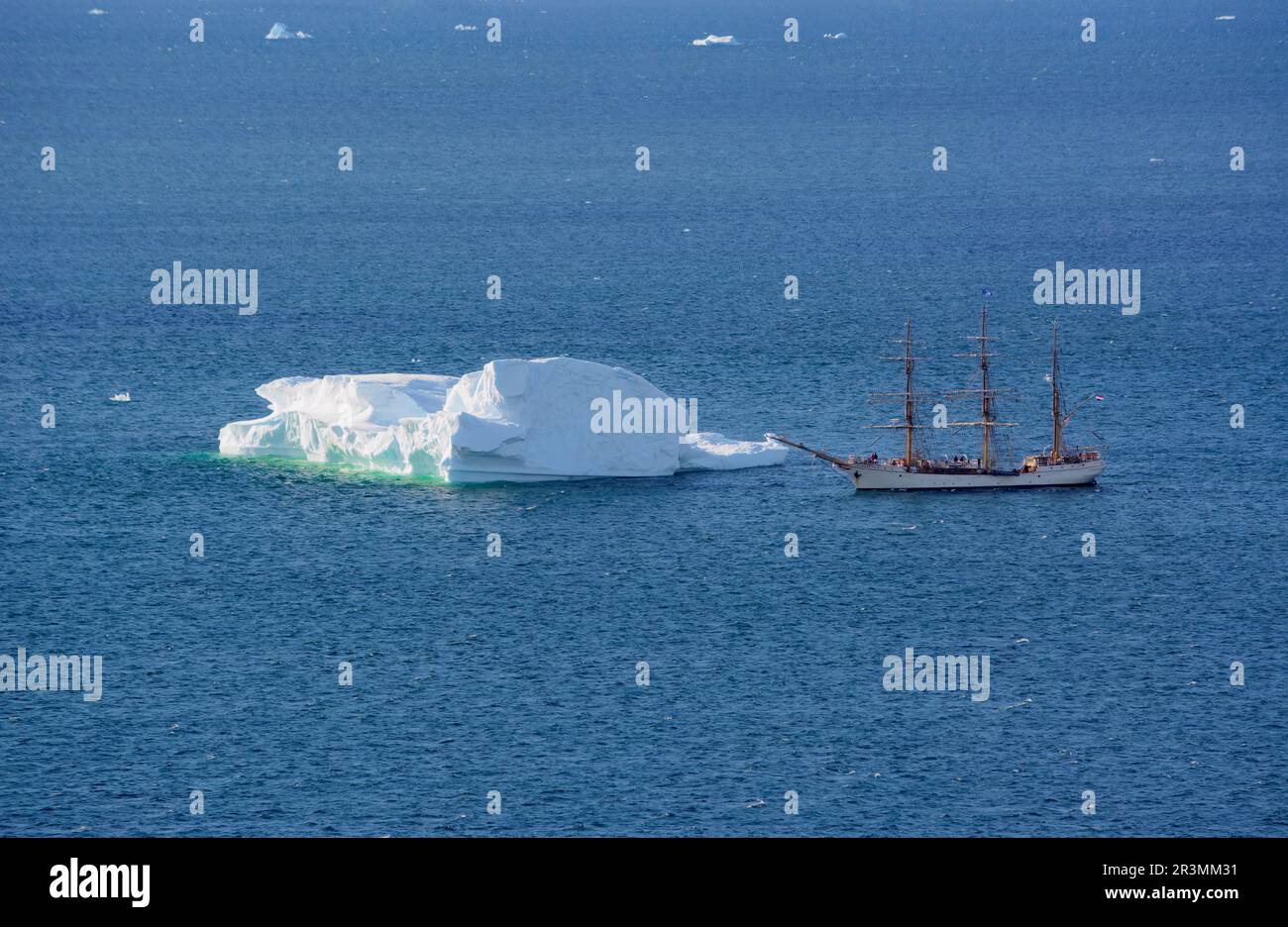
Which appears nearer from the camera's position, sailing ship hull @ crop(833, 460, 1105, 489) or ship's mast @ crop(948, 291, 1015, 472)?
sailing ship hull @ crop(833, 460, 1105, 489)

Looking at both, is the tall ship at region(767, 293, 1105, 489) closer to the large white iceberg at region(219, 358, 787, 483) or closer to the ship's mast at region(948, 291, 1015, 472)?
the ship's mast at region(948, 291, 1015, 472)

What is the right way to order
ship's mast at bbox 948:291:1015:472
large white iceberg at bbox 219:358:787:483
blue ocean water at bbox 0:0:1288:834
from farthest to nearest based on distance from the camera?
ship's mast at bbox 948:291:1015:472 < large white iceberg at bbox 219:358:787:483 < blue ocean water at bbox 0:0:1288:834

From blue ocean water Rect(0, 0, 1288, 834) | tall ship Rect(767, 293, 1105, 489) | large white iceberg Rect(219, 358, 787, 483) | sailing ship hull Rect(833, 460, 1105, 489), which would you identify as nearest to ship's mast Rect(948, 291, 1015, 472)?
tall ship Rect(767, 293, 1105, 489)

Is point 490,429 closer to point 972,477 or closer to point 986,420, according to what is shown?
point 972,477

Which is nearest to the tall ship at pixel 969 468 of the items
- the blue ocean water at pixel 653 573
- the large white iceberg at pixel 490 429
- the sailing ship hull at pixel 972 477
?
the sailing ship hull at pixel 972 477

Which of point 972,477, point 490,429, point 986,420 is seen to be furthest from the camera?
point 986,420

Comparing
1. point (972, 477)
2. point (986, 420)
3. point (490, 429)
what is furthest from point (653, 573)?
point (986, 420)

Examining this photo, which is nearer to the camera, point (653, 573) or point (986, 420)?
Result: point (653, 573)
